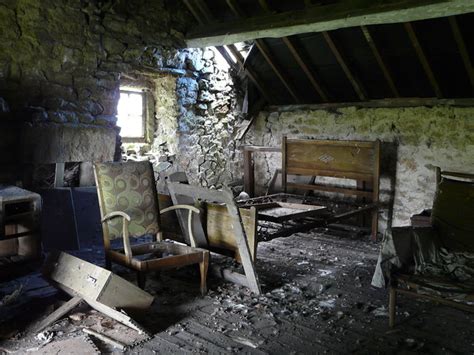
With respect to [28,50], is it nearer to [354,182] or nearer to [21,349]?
[21,349]

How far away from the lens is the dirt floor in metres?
2.61

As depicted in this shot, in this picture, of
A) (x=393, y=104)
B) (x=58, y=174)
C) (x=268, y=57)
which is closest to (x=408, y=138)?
(x=393, y=104)

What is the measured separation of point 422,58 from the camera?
4.32 meters

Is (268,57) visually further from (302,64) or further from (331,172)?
(331,172)

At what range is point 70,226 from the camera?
14.4 feet

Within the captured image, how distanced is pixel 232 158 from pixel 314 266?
2560 millimetres

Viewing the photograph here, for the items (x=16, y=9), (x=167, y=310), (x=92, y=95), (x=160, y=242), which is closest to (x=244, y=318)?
(x=167, y=310)

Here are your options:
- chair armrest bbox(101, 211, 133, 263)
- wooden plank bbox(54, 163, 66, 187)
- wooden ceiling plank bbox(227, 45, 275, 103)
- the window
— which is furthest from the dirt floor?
wooden ceiling plank bbox(227, 45, 275, 103)

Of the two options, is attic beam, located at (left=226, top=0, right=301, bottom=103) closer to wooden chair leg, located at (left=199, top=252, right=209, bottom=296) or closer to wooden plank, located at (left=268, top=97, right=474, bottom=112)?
wooden plank, located at (left=268, top=97, right=474, bottom=112)

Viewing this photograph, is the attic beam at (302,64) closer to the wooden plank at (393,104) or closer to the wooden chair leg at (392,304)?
the wooden plank at (393,104)

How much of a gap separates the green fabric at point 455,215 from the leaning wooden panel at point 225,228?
4.56 ft

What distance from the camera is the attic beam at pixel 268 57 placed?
4.89 metres

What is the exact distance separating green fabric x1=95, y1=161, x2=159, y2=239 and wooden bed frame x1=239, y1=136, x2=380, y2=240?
1.42 metres

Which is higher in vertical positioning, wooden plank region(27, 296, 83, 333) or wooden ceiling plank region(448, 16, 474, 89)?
wooden ceiling plank region(448, 16, 474, 89)
